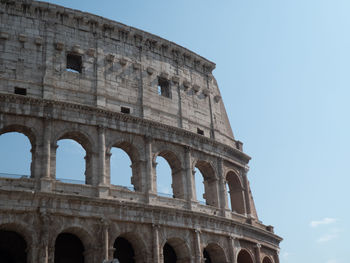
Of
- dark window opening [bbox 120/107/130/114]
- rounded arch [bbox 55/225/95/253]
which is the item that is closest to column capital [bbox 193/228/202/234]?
rounded arch [bbox 55/225/95/253]

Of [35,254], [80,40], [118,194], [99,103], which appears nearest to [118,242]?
[118,194]

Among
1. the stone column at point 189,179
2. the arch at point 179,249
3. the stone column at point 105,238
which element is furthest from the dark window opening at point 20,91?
the arch at point 179,249

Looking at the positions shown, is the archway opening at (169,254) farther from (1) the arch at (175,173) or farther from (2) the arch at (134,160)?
(2) the arch at (134,160)

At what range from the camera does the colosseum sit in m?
22.9

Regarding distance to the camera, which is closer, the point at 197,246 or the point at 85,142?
the point at 85,142

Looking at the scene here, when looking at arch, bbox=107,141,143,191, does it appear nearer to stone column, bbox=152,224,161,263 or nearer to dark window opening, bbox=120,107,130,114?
dark window opening, bbox=120,107,130,114

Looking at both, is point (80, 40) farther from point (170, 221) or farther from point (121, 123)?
point (170, 221)

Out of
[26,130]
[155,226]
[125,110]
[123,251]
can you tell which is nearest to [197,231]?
[155,226]

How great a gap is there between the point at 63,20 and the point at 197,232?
41.1 ft

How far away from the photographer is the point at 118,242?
2562 cm

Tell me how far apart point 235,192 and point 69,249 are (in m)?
10.8

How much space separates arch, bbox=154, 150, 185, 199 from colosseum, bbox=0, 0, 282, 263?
70 mm

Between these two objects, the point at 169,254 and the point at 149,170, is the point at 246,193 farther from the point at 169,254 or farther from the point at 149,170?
the point at 149,170

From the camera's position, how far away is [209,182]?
95.6 feet
